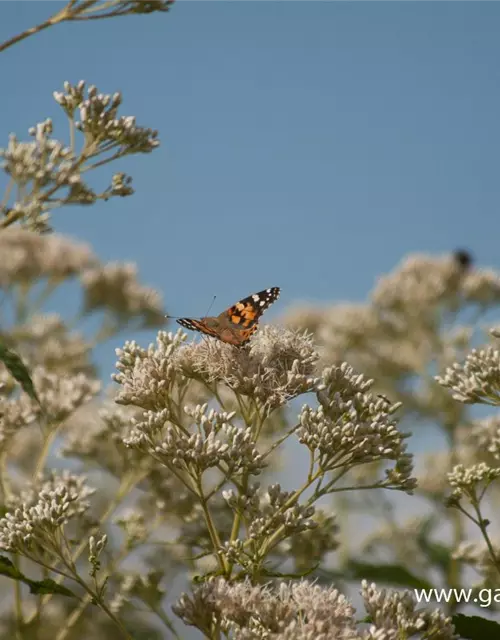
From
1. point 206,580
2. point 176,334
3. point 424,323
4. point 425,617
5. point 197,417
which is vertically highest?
point 424,323

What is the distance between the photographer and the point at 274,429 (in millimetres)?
6520

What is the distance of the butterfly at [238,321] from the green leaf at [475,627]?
164 cm

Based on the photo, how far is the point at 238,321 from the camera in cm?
450

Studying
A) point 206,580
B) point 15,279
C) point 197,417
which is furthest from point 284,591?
point 15,279

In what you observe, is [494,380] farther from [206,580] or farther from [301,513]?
[206,580]

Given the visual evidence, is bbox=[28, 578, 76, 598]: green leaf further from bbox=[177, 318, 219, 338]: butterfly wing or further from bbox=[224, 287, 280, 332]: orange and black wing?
bbox=[224, 287, 280, 332]: orange and black wing

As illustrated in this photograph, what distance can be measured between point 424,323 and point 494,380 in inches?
262

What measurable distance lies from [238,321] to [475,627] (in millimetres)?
1865

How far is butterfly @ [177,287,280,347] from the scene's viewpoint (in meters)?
4.25

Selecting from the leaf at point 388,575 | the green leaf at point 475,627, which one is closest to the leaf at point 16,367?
the green leaf at point 475,627

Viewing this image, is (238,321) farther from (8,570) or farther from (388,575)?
(388,575)

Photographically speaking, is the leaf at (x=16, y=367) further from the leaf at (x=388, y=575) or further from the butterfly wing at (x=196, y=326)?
the leaf at (x=388, y=575)

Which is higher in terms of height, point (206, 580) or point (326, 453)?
point (326, 453)

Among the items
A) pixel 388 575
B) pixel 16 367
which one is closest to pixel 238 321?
pixel 16 367
